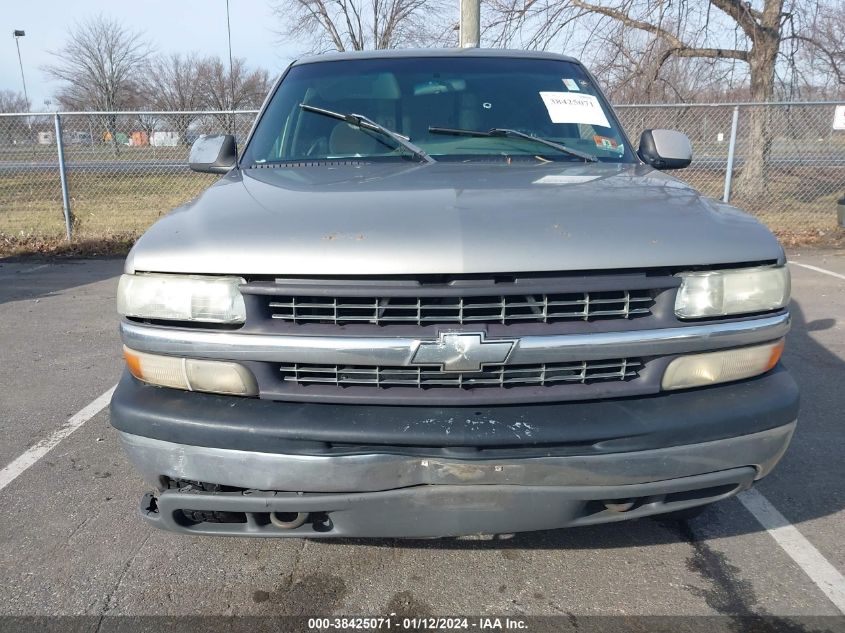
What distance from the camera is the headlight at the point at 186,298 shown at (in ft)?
6.61

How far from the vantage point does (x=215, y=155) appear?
11.0 ft

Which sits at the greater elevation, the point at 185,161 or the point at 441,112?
the point at 441,112

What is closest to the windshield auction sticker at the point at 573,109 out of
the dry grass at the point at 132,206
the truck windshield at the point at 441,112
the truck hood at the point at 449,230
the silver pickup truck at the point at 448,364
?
the truck windshield at the point at 441,112

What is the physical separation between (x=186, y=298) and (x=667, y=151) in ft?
7.97

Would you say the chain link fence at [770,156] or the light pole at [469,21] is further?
the chain link fence at [770,156]

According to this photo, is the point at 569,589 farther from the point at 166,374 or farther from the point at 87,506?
the point at 87,506

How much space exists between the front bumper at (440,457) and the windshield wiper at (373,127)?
1.38 m

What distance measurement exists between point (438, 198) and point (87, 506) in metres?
2.08

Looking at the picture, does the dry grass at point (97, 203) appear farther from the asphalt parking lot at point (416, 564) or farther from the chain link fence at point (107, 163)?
the asphalt parking lot at point (416, 564)

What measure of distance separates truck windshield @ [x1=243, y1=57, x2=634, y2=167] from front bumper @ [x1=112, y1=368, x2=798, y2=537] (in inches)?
54.8

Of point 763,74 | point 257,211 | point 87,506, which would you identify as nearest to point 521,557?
point 257,211

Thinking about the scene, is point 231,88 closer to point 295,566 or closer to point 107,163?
point 107,163

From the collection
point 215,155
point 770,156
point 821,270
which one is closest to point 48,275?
point 215,155

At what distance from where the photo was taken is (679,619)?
7.42 ft
